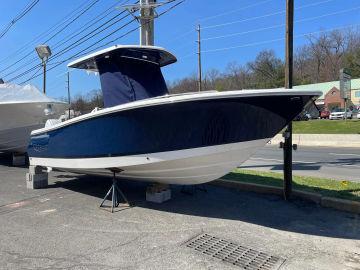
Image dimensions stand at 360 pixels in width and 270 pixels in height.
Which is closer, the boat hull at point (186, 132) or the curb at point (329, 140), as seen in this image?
the boat hull at point (186, 132)

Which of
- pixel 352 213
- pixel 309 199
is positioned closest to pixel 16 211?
pixel 309 199

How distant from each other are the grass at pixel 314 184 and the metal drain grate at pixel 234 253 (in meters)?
2.79

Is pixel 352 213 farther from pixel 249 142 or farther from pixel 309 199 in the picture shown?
pixel 249 142

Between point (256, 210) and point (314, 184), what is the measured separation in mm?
2169

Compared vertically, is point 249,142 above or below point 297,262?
above

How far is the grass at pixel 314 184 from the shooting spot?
7.39 metres

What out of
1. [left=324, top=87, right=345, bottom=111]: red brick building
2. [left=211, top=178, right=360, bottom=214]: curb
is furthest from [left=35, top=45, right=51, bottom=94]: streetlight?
[left=324, top=87, right=345, bottom=111]: red brick building

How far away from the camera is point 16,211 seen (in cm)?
701

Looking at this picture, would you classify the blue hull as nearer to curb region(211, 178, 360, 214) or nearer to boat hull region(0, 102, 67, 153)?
curb region(211, 178, 360, 214)

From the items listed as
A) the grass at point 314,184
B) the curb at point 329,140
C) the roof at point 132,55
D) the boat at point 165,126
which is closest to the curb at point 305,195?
the grass at point 314,184

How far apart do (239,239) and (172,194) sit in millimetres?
2851

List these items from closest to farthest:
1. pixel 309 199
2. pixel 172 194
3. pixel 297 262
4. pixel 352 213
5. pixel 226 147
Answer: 1. pixel 297 262
2. pixel 226 147
3. pixel 352 213
4. pixel 309 199
5. pixel 172 194

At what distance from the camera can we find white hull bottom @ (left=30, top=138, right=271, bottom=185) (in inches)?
243

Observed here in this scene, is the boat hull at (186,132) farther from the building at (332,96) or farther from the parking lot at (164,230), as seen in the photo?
the building at (332,96)
